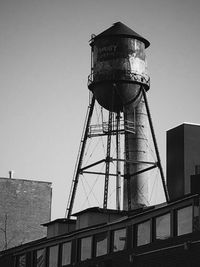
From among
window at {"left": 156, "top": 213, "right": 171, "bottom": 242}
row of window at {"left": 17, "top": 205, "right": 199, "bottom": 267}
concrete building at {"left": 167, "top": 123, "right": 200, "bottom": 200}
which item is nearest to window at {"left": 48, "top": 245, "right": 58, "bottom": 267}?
row of window at {"left": 17, "top": 205, "right": 199, "bottom": 267}

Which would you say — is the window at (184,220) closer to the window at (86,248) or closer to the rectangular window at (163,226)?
the rectangular window at (163,226)

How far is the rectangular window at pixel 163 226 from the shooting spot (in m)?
32.4

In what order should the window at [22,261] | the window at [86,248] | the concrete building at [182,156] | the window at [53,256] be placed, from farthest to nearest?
the concrete building at [182,156] → the window at [22,261] → the window at [53,256] → the window at [86,248]

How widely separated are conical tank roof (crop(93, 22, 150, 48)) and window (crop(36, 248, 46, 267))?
17277 millimetres

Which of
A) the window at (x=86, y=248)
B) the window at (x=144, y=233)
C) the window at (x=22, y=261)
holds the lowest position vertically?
the window at (x=22, y=261)

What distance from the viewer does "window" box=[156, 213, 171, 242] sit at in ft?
106

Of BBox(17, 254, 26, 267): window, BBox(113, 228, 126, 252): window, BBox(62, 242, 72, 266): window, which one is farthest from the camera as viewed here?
BBox(17, 254, 26, 267): window

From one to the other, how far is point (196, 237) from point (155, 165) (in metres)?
22.0

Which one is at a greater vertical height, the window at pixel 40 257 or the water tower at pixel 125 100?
the water tower at pixel 125 100

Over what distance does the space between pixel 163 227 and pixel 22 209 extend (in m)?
39.6

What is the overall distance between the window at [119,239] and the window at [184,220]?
474cm

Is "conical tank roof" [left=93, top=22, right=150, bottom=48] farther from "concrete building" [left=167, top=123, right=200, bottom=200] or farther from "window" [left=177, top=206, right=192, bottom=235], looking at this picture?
"window" [left=177, top=206, right=192, bottom=235]

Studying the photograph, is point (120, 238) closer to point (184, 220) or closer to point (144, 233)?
point (144, 233)

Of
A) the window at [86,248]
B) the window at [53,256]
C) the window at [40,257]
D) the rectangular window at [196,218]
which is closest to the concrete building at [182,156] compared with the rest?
the window at [40,257]
